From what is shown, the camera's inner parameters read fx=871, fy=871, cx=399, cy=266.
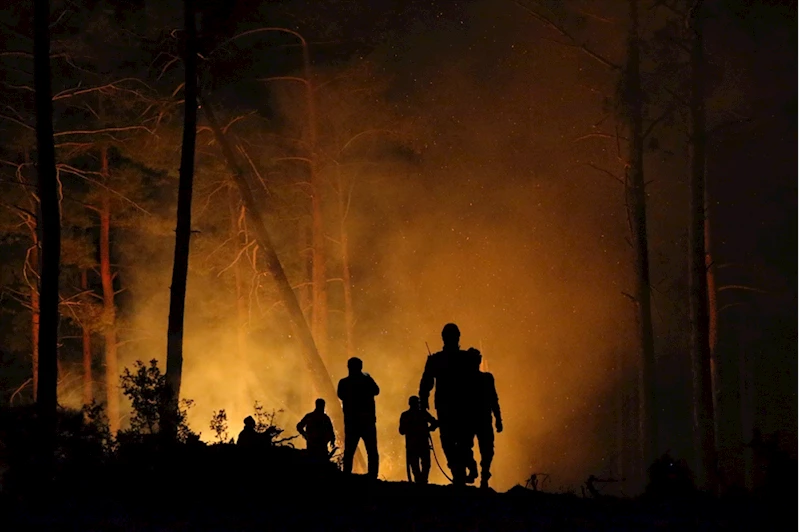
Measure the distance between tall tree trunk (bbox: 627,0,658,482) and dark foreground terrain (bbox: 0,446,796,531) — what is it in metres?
10.3

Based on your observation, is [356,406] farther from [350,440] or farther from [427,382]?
[427,382]

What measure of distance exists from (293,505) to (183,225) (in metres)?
7.96

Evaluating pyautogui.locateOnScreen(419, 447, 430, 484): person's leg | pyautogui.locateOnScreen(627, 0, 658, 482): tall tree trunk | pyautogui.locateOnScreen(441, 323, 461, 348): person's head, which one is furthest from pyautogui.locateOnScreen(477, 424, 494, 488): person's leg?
pyautogui.locateOnScreen(627, 0, 658, 482): tall tree trunk

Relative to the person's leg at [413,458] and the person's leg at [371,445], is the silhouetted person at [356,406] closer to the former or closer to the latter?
the person's leg at [371,445]

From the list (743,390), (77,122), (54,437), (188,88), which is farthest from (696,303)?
(743,390)

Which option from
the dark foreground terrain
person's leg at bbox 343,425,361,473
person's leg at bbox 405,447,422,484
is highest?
person's leg at bbox 343,425,361,473

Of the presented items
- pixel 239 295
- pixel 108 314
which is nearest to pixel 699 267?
pixel 239 295

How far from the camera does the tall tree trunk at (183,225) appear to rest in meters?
14.5

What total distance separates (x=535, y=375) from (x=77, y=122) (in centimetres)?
1857

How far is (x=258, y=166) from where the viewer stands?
94.6 feet

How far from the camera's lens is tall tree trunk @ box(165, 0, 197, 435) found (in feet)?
47.5

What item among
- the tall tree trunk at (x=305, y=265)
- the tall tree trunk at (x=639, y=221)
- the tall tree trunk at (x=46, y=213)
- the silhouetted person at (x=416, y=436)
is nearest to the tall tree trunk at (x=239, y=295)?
the tall tree trunk at (x=305, y=265)

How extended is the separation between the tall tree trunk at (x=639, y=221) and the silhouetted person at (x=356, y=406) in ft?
30.4

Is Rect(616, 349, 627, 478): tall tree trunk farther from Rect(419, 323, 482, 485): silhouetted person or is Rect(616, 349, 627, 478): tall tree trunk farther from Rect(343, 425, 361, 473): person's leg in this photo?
Rect(419, 323, 482, 485): silhouetted person
